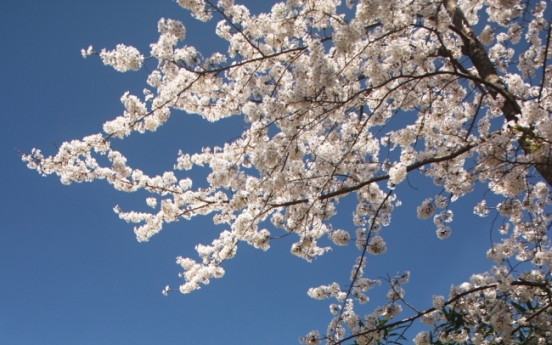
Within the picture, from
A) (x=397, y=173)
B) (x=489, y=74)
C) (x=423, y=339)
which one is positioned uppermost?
(x=489, y=74)

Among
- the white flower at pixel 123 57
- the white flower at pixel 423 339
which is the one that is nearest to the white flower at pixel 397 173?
the white flower at pixel 423 339

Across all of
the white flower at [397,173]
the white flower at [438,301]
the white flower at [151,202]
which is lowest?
the white flower at [438,301]

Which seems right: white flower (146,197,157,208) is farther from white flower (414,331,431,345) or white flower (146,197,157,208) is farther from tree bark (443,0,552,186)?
tree bark (443,0,552,186)

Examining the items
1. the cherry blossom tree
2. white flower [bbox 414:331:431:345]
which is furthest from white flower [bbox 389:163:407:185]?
white flower [bbox 414:331:431:345]

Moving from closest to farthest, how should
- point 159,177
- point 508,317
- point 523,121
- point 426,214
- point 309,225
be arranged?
point 523,121
point 508,317
point 426,214
point 309,225
point 159,177

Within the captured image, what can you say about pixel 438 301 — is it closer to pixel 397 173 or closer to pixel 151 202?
pixel 397 173

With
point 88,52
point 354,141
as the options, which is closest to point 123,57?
point 88,52

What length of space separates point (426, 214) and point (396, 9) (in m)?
2.08

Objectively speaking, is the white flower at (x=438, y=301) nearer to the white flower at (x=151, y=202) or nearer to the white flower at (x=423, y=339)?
the white flower at (x=423, y=339)

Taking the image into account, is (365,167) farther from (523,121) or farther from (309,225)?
(523,121)

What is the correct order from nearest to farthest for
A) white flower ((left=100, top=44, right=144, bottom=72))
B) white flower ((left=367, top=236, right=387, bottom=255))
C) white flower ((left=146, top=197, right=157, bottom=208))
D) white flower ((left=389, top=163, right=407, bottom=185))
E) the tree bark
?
the tree bark
white flower ((left=389, top=163, right=407, bottom=185))
white flower ((left=100, top=44, right=144, bottom=72))
white flower ((left=367, top=236, right=387, bottom=255))
white flower ((left=146, top=197, right=157, bottom=208))

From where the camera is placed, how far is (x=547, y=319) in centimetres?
371

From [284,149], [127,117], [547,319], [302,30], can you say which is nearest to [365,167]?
[284,149]

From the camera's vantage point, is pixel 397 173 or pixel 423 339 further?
pixel 423 339
